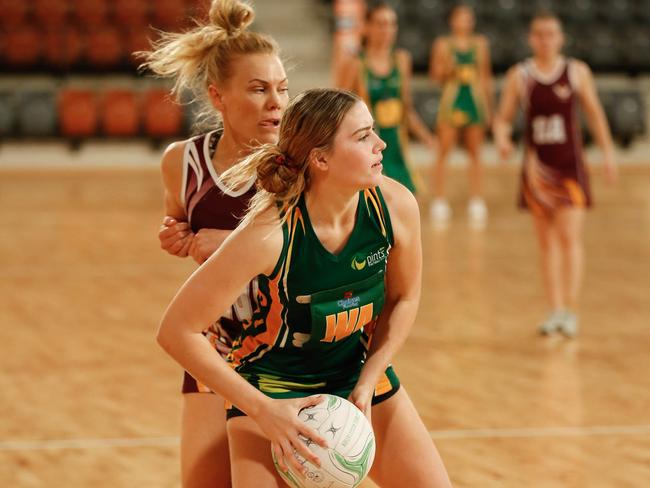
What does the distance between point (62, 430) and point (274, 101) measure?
6.41 feet

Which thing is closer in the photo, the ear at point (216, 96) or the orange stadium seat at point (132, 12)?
the ear at point (216, 96)

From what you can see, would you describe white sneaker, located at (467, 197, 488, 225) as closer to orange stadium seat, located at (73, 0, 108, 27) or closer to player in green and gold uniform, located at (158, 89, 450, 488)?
orange stadium seat, located at (73, 0, 108, 27)

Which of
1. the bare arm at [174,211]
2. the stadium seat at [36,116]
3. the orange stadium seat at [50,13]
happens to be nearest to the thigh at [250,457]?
the bare arm at [174,211]

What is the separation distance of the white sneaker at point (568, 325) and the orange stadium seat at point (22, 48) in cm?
995

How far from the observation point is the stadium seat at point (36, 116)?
1317 centimetres

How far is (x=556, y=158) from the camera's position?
5.82 m

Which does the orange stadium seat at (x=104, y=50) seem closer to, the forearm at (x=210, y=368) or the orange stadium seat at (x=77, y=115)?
the orange stadium seat at (x=77, y=115)

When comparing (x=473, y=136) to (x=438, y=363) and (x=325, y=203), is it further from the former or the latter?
(x=325, y=203)

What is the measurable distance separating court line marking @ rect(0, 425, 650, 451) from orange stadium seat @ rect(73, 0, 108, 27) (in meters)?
10.9

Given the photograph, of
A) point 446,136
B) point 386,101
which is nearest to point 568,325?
point 386,101

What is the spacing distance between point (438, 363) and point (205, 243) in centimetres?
252

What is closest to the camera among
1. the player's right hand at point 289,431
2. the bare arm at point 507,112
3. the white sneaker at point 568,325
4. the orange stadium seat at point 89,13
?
the player's right hand at point 289,431

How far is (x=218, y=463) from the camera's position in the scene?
9.30 ft

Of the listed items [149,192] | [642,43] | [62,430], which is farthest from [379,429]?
[642,43]
